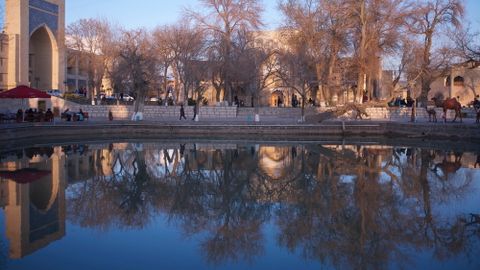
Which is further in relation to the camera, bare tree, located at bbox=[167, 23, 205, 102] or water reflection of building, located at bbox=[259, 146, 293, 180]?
bare tree, located at bbox=[167, 23, 205, 102]

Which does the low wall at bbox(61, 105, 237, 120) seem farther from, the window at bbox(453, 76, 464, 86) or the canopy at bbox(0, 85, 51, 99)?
the window at bbox(453, 76, 464, 86)

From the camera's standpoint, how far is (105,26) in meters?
40.2

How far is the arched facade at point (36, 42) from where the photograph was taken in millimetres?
41719

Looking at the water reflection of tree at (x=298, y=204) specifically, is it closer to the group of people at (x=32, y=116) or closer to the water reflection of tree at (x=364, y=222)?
the water reflection of tree at (x=364, y=222)

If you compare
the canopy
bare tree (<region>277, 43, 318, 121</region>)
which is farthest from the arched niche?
bare tree (<region>277, 43, 318, 121</region>)

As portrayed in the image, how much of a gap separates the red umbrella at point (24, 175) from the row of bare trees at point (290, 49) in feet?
57.1

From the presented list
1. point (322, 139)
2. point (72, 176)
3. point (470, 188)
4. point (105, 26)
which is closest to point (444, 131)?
point (322, 139)

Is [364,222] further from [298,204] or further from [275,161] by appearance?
[275,161]

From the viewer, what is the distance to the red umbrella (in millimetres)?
13895

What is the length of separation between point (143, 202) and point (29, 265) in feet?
14.2

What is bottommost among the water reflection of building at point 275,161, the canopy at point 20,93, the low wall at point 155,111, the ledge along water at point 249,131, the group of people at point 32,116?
the water reflection of building at point 275,161

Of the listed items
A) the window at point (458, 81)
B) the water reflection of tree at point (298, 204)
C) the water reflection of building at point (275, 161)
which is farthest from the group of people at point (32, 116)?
the window at point (458, 81)

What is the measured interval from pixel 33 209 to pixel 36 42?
40170 millimetres

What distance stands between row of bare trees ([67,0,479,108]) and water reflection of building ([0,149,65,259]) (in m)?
19.1
